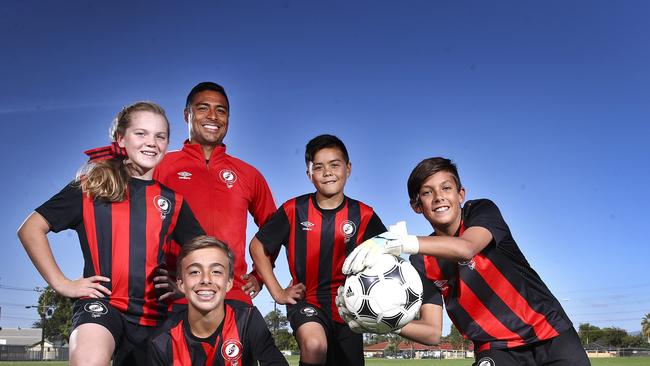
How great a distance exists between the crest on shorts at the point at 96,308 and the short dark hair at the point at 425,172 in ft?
8.38

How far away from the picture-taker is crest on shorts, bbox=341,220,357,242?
19.3ft

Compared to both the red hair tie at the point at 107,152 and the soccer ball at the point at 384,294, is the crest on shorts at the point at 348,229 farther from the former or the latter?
the red hair tie at the point at 107,152

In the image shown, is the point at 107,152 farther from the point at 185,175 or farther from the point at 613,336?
the point at 613,336

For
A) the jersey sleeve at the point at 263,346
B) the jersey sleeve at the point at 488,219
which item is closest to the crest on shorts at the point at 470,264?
the jersey sleeve at the point at 488,219

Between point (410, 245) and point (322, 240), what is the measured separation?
194 cm

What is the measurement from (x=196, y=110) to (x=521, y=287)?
3.55 m

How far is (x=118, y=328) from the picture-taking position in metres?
4.45

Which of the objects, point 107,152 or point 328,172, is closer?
point 107,152

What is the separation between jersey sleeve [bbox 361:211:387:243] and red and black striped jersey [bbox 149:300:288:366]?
1.48m

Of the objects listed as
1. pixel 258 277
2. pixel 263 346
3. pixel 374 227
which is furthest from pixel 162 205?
pixel 374 227

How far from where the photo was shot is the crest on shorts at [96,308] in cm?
439

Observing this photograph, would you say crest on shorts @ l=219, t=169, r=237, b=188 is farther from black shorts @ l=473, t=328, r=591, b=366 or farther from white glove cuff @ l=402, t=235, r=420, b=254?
black shorts @ l=473, t=328, r=591, b=366

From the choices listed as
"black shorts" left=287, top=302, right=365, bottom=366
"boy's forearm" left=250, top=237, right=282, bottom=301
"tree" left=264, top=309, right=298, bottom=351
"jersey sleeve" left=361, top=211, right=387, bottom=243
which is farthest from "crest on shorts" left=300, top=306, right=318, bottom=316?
"tree" left=264, top=309, right=298, bottom=351

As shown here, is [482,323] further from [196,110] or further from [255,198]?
[196,110]
